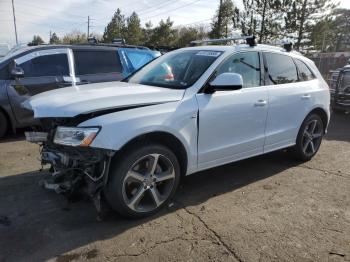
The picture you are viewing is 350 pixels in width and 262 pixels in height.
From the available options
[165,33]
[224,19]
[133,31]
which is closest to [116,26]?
[133,31]

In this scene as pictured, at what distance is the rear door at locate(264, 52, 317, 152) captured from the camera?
16.9 ft

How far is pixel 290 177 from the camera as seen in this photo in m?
5.36

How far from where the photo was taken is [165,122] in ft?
12.7

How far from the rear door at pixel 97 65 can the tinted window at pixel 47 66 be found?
0.85ft

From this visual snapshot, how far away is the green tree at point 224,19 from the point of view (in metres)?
33.1

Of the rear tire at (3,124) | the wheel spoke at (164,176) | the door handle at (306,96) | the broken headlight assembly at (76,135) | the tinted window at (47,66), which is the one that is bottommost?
the rear tire at (3,124)

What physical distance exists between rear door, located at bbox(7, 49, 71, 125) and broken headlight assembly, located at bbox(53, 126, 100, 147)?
11.8 feet

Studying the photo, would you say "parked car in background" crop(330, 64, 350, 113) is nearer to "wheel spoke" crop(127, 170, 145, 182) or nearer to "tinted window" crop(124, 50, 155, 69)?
"tinted window" crop(124, 50, 155, 69)

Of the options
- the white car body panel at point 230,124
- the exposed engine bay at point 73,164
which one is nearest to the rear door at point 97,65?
the exposed engine bay at point 73,164

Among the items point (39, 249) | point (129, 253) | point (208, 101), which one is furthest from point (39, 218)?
point (208, 101)

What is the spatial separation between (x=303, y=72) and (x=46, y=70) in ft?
15.6

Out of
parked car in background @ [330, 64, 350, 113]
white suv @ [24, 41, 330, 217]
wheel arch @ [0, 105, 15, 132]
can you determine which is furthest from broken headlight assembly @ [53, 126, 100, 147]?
parked car in background @ [330, 64, 350, 113]

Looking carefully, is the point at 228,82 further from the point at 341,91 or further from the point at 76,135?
the point at 341,91

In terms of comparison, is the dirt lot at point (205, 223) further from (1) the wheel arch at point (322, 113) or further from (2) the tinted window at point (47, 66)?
(2) the tinted window at point (47, 66)
